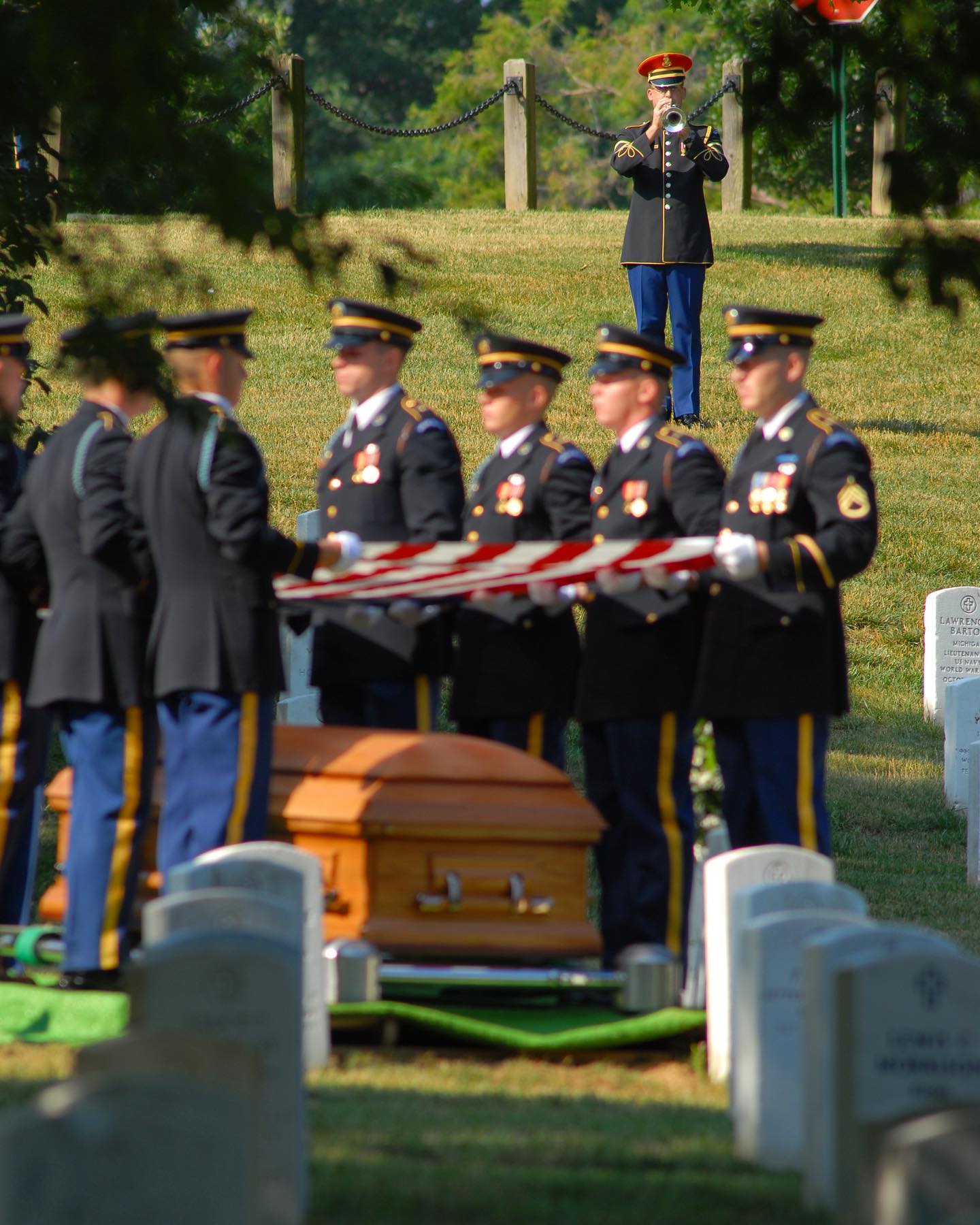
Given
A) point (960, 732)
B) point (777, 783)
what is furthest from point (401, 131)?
point (777, 783)

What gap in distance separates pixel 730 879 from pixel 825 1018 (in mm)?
1405

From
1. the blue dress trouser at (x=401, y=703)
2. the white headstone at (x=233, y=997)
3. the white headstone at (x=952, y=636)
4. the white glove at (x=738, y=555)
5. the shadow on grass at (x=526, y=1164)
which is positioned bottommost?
the shadow on grass at (x=526, y=1164)

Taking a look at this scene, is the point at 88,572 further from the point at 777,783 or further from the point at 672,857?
the point at 777,783

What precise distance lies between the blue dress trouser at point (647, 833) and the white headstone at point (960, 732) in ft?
11.7

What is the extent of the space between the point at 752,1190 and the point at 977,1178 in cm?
112

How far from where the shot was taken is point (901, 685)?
11.4 m

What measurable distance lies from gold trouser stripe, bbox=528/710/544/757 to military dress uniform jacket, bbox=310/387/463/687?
1.26 feet

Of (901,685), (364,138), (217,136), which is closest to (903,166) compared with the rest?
(217,136)

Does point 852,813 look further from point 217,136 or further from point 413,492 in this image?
point 217,136

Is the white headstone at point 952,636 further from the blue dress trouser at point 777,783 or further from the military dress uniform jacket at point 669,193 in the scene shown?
the blue dress trouser at point 777,783

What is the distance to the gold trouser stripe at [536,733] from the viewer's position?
20.1 ft

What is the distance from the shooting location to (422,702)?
6289 mm

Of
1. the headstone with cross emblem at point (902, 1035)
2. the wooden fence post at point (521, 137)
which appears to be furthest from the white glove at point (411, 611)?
the wooden fence post at point (521, 137)

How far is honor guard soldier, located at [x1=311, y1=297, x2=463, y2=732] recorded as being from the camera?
621 cm
